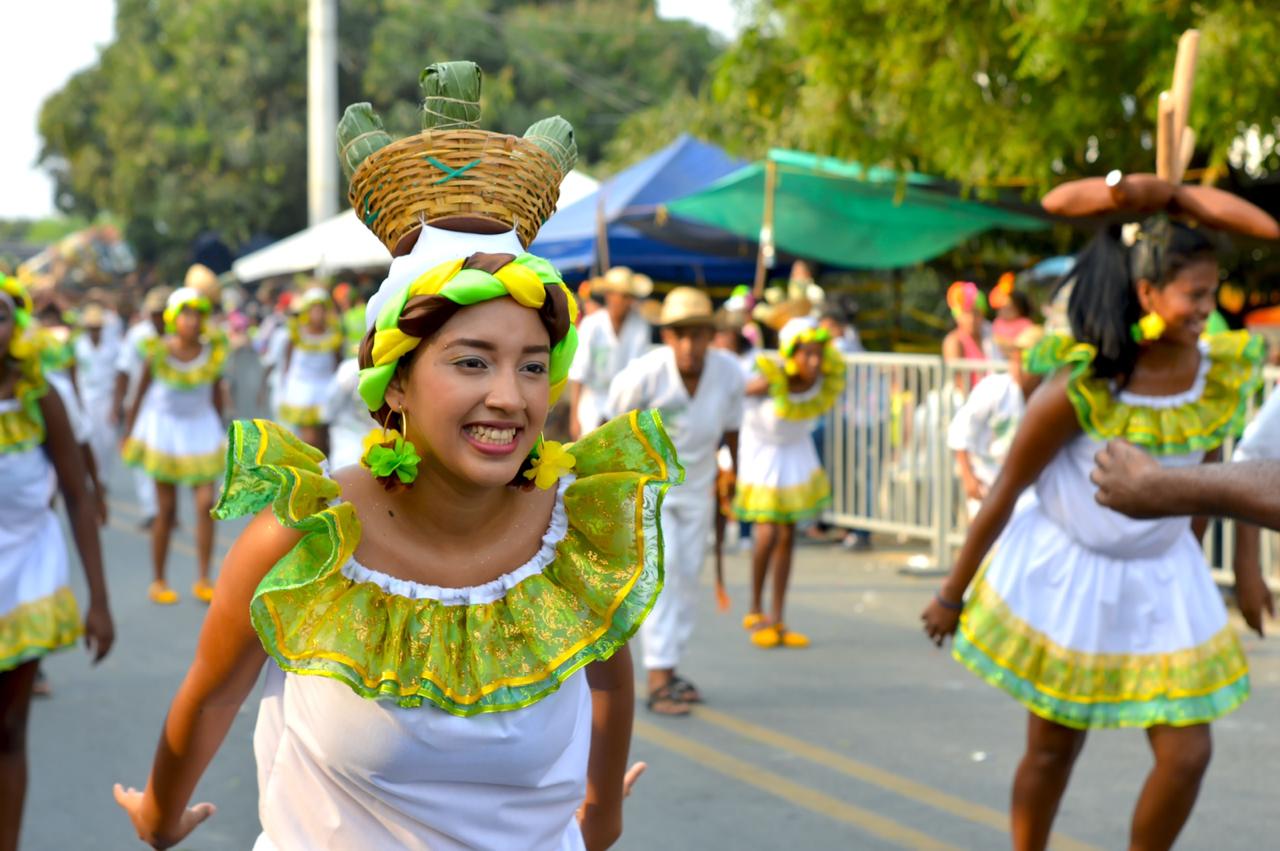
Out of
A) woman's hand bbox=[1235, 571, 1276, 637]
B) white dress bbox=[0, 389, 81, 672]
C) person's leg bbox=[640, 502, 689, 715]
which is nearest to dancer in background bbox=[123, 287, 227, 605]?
person's leg bbox=[640, 502, 689, 715]

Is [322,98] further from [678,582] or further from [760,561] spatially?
[678,582]

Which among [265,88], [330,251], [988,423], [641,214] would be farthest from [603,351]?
[265,88]

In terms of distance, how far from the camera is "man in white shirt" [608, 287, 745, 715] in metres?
8.32

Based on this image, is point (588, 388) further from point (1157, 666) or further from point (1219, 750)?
point (1157, 666)

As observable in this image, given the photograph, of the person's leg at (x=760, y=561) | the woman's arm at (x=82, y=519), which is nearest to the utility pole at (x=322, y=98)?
the person's leg at (x=760, y=561)

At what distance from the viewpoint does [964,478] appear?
32.9 ft

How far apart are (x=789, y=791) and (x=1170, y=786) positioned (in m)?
2.23

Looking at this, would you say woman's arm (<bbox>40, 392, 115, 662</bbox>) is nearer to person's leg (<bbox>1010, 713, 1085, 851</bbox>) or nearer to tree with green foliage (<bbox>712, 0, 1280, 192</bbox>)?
person's leg (<bbox>1010, 713, 1085, 851</bbox>)

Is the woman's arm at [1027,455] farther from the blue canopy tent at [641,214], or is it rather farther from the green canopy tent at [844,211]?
Result: the blue canopy tent at [641,214]

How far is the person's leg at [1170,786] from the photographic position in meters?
4.87

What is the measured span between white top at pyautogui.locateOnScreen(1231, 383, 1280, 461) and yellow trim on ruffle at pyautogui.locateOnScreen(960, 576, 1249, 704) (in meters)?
1.18

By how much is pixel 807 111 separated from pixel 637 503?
10800mm

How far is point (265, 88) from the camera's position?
41438 millimetres

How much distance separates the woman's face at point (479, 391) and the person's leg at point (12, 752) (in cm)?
301
